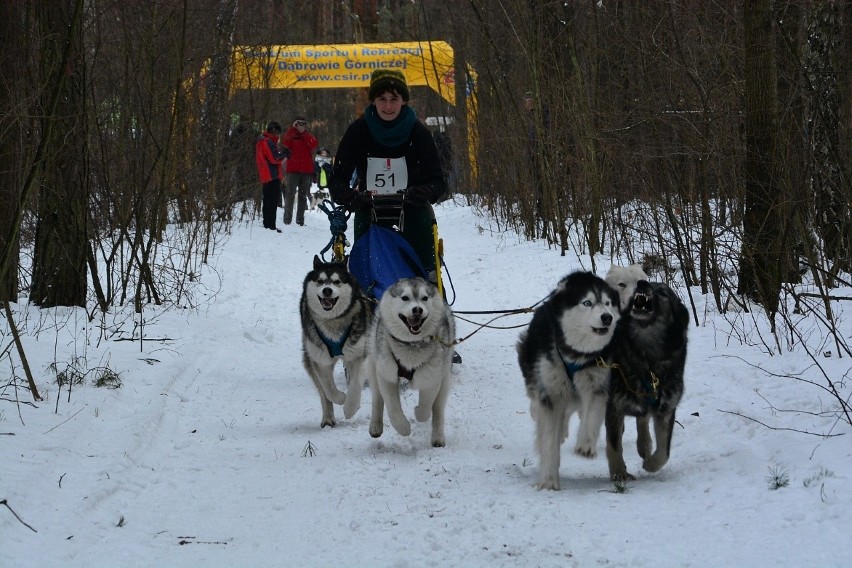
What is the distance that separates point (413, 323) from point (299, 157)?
1402 centimetres

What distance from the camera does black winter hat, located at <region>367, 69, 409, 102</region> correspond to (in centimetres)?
596

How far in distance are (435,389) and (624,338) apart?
120cm

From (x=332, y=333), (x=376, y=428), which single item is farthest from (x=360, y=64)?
(x=376, y=428)

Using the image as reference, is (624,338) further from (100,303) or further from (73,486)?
(100,303)

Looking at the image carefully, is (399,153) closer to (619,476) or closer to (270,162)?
(619,476)

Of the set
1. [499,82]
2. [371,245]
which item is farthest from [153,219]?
[499,82]

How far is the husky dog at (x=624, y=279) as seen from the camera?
432 cm

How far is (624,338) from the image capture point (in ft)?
13.3

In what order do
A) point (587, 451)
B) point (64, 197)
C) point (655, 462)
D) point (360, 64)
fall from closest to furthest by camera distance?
point (587, 451)
point (655, 462)
point (64, 197)
point (360, 64)

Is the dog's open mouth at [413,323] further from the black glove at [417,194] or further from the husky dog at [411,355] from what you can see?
the black glove at [417,194]

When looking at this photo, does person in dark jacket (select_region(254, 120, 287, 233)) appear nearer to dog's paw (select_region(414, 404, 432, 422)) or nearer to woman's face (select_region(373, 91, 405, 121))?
woman's face (select_region(373, 91, 405, 121))

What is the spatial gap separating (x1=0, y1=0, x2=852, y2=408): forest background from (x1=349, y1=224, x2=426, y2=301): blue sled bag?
1.79 m

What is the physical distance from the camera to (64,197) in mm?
7312

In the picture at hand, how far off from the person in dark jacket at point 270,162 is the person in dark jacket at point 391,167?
10.9 metres
